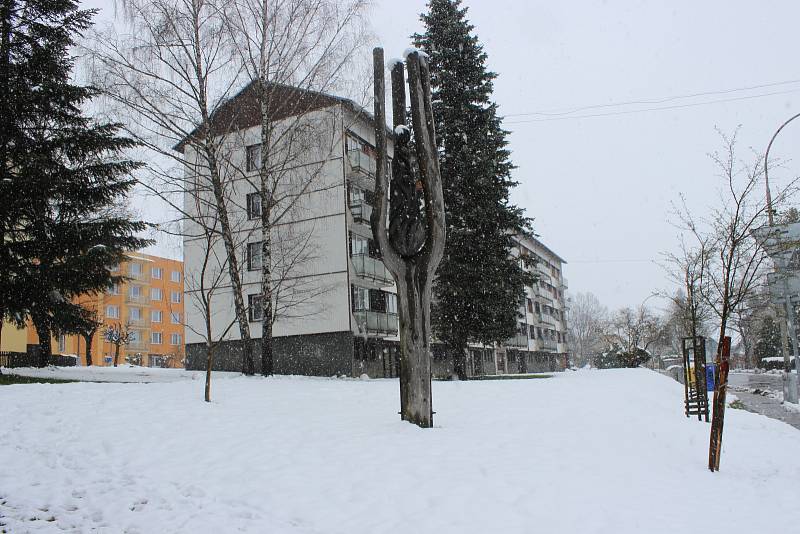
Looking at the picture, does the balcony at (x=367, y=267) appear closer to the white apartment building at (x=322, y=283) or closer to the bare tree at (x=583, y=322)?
the white apartment building at (x=322, y=283)

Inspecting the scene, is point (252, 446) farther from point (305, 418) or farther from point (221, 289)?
point (221, 289)

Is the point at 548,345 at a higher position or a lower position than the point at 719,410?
higher

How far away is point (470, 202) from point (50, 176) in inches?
588

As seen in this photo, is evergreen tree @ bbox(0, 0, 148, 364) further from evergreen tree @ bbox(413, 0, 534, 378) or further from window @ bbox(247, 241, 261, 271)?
evergreen tree @ bbox(413, 0, 534, 378)

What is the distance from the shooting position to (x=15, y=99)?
17.8 m

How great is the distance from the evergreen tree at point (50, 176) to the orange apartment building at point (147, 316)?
43.7m

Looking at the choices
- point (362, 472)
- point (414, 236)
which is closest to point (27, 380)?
point (414, 236)

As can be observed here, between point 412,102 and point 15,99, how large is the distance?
1432 cm

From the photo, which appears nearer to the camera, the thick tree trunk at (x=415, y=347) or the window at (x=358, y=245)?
the thick tree trunk at (x=415, y=347)

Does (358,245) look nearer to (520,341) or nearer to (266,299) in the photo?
(266,299)

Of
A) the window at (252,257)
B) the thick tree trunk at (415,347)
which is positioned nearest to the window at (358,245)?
the window at (252,257)

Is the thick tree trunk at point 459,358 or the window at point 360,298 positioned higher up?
the window at point 360,298

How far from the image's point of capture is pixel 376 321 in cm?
2766

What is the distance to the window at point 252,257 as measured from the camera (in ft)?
94.1
